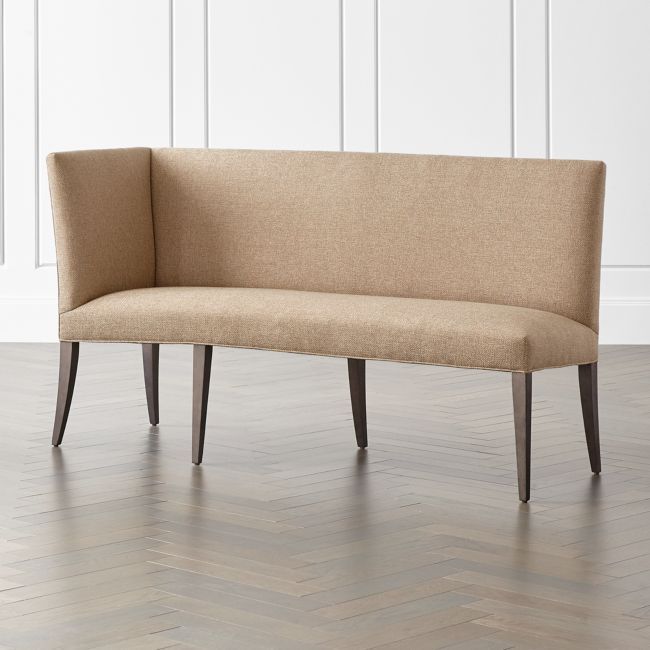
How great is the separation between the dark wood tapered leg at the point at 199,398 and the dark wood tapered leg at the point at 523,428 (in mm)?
877

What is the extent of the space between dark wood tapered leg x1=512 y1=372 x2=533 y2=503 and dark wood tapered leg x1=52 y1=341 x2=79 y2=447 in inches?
51.5

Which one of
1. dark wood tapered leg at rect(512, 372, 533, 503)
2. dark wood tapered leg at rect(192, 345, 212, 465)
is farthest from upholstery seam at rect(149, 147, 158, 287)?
dark wood tapered leg at rect(512, 372, 533, 503)

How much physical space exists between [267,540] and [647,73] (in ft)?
12.6

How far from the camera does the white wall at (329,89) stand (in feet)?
19.5

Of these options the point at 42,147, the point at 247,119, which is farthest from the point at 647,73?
the point at 42,147

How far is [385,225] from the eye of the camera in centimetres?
383

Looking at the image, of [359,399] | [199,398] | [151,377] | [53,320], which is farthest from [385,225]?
[53,320]

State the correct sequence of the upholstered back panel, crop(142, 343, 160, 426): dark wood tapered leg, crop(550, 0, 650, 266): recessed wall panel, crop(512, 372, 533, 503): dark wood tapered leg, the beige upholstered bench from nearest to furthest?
crop(512, 372, 533, 503): dark wood tapered leg
the beige upholstered bench
the upholstered back panel
crop(142, 343, 160, 426): dark wood tapered leg
crop(550, 0, 650, 266): recessed wall panel

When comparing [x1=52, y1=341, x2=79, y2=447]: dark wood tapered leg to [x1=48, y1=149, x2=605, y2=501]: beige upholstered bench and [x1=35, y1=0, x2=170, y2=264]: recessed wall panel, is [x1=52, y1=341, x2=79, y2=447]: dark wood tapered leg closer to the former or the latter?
[x1=48, y1=149, x2=605, y2=501]: beige upholstered bench

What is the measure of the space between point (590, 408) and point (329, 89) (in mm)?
3006

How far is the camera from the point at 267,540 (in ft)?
9.32

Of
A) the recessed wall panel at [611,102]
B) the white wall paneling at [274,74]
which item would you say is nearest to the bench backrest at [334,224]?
the white wall paneling at [274,74]

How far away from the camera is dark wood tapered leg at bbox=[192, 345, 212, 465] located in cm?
356

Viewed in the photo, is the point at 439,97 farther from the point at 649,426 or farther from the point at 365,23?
the point at 649,426
